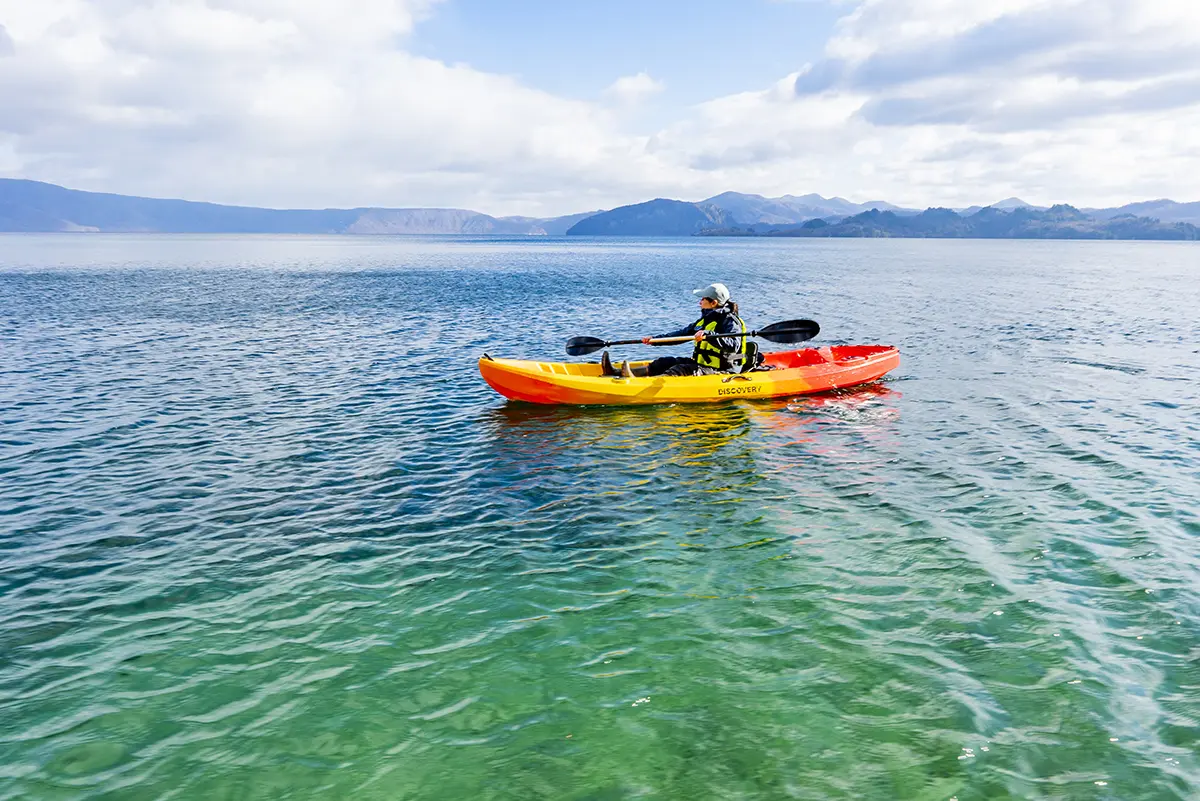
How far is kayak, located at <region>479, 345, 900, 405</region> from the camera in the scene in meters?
18.4

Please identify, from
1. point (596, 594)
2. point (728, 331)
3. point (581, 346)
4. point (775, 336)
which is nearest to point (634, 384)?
point (581, 346)

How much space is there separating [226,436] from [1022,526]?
15938 millimetres

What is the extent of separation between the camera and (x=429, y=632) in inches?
334

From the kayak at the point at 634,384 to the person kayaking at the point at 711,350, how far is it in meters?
0.42

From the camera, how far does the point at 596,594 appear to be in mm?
9398

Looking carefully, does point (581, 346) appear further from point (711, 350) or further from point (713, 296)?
point (713, 296)

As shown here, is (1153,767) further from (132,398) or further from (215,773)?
(132,398)

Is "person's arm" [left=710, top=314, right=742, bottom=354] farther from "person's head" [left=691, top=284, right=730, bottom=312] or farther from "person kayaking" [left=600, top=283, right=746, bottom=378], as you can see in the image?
"person's head" [left=691, top=284, right=730, bottom=312]

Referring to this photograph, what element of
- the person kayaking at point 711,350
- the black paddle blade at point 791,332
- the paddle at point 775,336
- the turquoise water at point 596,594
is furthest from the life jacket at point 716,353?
the turquoise water at point 596,594

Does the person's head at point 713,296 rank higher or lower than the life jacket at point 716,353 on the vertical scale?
higher

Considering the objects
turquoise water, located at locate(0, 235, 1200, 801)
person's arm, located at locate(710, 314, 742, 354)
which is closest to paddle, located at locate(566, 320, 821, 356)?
person's arm, located at locate(710, 314, 742, 354)

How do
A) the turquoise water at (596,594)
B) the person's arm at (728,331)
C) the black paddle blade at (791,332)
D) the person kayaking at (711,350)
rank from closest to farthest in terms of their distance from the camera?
the turquoise water at (596,594) < the person kayaking at (711,350) < the person's arm at (728,331) < the black paddle blade at (791,332)

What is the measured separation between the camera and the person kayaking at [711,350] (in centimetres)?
1898

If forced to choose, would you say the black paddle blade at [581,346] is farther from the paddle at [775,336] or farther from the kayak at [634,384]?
the kayak at [634,384]
